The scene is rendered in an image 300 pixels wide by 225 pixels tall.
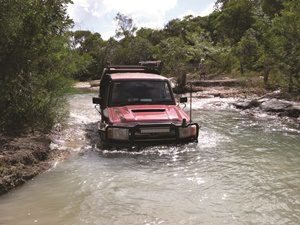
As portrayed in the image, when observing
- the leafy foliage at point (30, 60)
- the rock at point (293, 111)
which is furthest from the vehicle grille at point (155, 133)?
the rock at point (293, 111)

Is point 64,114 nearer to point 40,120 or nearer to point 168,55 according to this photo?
point 40,120

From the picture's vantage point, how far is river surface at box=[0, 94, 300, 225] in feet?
19.0

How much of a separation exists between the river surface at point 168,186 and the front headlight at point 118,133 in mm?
374

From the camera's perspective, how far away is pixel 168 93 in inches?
429

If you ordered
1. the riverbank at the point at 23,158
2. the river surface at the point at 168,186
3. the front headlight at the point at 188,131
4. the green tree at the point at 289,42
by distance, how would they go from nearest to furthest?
the river surface at the point at 168,186 < the riverbank at the point at 23,158 < the front headlight at the point at 188,131 < the green tree at the point at 289,42

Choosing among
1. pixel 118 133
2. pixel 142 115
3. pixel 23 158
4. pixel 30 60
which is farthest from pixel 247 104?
pixel 23 158

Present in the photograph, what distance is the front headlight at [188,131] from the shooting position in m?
9.48

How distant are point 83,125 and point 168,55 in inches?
527

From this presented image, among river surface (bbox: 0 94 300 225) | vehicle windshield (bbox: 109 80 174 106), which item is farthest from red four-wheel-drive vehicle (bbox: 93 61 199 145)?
river surface (bbox: 0 94 300 225)

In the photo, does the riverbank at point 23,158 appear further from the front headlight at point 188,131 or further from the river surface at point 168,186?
the front headlight at point 188,131

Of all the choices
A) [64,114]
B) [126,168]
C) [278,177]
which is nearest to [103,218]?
[126,168]

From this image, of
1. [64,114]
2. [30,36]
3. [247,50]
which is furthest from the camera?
[247,50]

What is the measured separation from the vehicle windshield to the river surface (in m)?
1.34

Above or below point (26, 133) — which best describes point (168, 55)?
above
